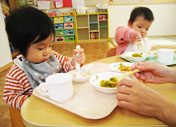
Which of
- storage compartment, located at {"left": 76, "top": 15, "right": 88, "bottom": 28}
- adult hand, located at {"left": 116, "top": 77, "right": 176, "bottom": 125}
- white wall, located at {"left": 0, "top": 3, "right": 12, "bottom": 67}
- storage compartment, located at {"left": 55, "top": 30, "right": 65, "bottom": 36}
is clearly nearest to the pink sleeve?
adult hand, located at {"left": 116, "top": 77, "right": 176, "bottom": 125}

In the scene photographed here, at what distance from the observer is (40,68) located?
891 mm

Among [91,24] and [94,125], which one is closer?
[94,125]

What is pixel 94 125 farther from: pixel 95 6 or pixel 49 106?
pixel 95 6

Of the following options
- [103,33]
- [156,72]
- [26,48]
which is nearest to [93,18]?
[103,33]

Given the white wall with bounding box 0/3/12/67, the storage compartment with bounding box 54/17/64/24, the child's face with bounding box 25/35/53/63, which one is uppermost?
the storage compartment with bounding box 54/17/64/24

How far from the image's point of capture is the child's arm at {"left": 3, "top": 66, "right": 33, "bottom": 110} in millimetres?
711

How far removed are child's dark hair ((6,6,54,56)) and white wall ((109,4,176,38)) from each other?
5.16 metres

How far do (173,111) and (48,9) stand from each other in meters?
5.94

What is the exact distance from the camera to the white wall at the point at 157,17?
539 centimetres

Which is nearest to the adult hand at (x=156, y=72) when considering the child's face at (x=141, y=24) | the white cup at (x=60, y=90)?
Answer: the white cup at (x=60, y=90)

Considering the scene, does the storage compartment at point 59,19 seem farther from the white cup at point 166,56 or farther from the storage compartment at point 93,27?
the white cup at point 166,56

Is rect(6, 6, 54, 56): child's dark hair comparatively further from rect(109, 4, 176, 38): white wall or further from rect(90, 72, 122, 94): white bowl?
rect(109, 4, 176, 38): white wall

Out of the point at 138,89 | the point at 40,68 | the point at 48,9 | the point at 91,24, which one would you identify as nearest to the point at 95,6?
the point at 91,24

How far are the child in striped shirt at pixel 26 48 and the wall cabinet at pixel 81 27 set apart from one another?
15.7 ft
